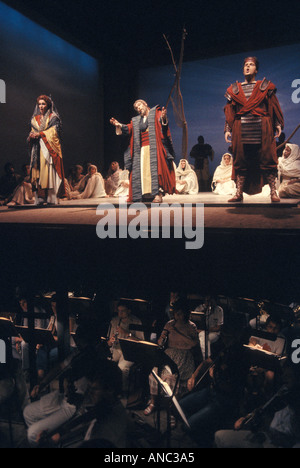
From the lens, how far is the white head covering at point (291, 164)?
269 inches

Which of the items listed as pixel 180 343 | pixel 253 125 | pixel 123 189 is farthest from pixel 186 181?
pixel 180 343

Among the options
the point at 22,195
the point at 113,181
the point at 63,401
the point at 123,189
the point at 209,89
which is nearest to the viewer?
the point at 63,401

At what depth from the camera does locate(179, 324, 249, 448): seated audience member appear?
10.7ft

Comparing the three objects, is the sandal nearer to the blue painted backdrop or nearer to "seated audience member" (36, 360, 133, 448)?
"seated audience member" (36, 360, 133, 448)

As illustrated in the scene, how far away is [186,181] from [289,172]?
8.71 ft

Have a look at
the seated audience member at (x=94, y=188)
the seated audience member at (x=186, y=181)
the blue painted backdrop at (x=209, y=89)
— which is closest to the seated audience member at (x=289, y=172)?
the seated audience member at (x=186, y=181)

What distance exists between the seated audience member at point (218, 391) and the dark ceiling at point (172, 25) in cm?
670

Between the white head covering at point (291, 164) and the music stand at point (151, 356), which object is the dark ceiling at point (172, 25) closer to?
the white head covering at point (291, 164)

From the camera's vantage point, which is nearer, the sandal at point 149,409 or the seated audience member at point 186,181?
the sandal at point 149,409

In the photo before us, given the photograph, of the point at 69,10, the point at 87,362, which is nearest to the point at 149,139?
the point at 87,362

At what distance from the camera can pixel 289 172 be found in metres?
6.85

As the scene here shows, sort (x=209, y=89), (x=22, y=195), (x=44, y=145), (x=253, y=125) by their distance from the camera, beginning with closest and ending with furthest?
(x=253, y=125) → (x=44, y=145) → (x=22, y=195) → (x=209, y=89)

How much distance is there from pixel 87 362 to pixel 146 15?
7.45 metres

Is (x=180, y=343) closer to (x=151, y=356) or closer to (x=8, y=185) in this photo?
(x=151, y=356)
